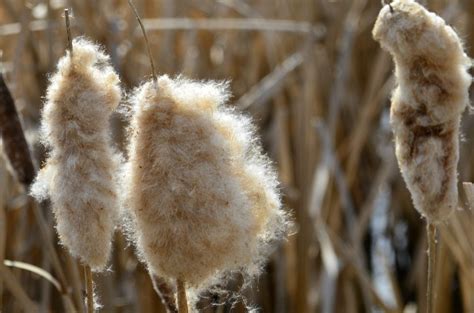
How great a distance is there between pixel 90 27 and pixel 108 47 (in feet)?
0.45

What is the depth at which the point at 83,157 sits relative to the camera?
2.23 feet

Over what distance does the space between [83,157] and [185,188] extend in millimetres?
87

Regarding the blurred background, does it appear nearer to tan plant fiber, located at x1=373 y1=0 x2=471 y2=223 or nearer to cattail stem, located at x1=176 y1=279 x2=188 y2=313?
tan plant fiber, located at x1=373 y1=0 x2=471 y2=223

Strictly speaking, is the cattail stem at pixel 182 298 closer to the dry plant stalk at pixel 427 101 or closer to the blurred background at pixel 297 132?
the dry plant stalk at pixel 427 101

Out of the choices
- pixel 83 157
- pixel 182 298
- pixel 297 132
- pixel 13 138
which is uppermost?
pixel 297 132

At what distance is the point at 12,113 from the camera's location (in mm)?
936

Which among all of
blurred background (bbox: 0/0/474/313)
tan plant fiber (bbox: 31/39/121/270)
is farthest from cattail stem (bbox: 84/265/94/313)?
blurred background (bbox: 0/0/474/313)

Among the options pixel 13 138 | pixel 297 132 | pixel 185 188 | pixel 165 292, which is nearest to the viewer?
pixel 185 188

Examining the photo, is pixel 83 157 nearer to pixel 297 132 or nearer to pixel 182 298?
pixel 182 298

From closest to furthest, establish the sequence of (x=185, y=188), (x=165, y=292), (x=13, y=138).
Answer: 1. (x=185, y=188)
2. (x=165, y=292)
3. (x=13, y=138)

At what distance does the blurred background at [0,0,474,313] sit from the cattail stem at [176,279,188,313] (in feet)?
3.18

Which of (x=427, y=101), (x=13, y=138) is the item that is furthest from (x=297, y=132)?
(x=427, y=101)

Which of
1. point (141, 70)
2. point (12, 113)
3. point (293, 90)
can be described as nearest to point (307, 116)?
point (293, 90)

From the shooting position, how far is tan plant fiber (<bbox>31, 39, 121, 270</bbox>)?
26.7 inches
